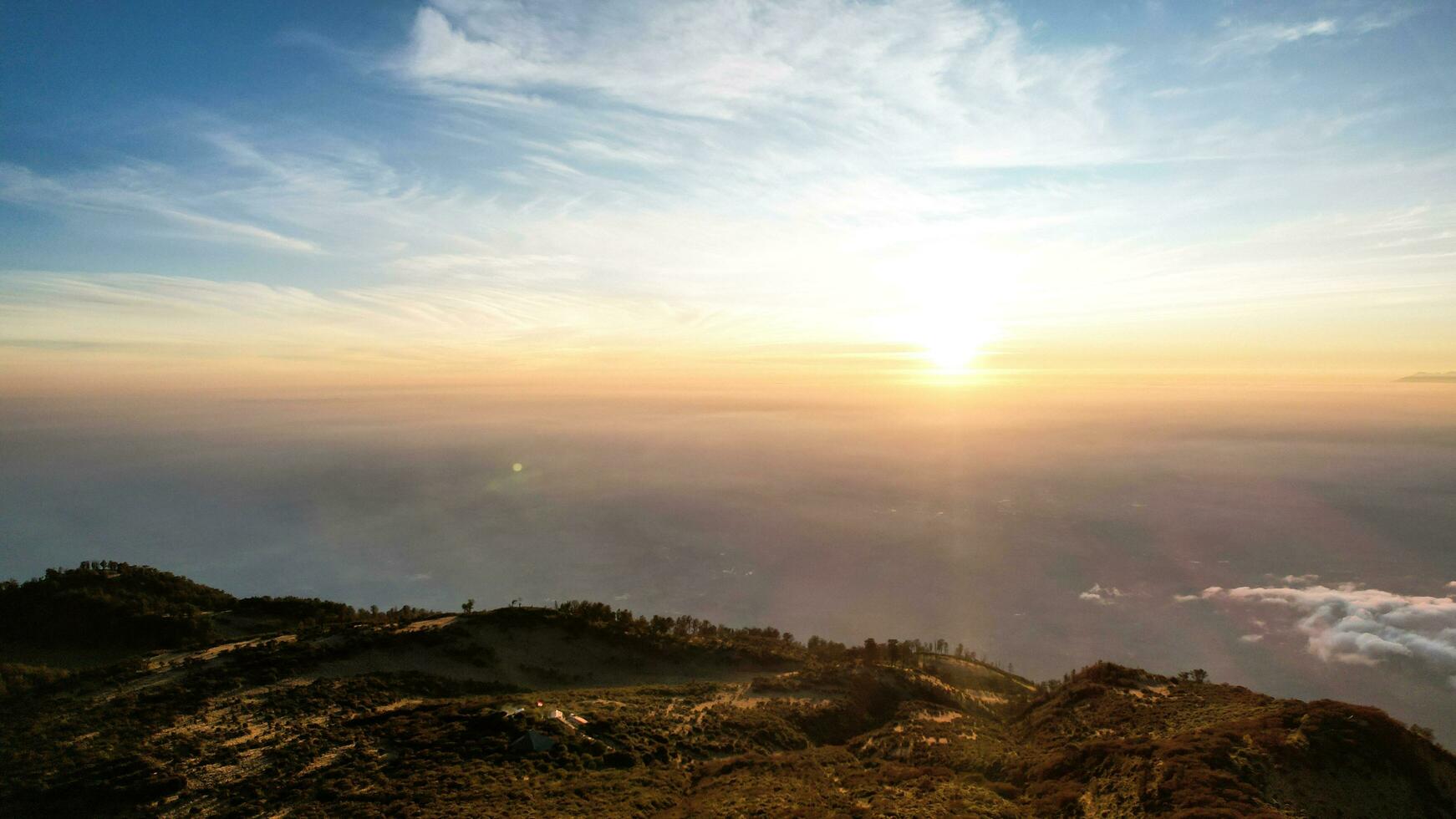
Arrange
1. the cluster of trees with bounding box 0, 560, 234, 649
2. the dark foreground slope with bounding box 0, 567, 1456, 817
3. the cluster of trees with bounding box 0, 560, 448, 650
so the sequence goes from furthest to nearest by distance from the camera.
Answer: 1. the cluster of trees with bounding box 0, 560, 448, 650
2. the cluster of trees with bounding box 0, 560, 234, 649
3. the dark foreground slope with bounding box 0, 567, 1456, 817

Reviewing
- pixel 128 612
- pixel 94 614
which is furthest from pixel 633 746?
pixel 94 614

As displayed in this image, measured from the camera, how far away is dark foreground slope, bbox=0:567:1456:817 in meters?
19.8

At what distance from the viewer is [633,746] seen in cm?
2600

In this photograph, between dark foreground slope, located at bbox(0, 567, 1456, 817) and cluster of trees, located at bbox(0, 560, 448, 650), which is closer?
dark foreground slope, located at bbox(0, 567, 1456, 817)

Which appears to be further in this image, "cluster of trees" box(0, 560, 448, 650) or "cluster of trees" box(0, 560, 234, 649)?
"cluster of trees" box(0, 560, 448, 650)

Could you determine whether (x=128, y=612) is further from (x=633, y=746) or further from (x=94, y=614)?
(x=633, y=746)

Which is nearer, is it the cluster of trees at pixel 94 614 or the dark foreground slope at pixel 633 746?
the dark foreground slope at pixel 633 746

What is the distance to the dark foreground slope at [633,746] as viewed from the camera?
65.1ft

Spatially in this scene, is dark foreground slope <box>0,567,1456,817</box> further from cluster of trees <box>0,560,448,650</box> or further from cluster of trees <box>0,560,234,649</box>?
cluster of trees <box>0,560,448,650</box>


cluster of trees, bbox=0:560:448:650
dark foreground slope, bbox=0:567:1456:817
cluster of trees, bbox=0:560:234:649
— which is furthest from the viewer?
cluster of trees, bbox=0:560:448:650

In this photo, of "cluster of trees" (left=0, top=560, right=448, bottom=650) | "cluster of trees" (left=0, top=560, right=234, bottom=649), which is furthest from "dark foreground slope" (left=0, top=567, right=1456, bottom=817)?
"cluster of trees" (left=0, top=560, right=448, bottom=650)

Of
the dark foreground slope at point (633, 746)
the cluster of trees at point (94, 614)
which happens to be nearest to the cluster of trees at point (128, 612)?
the cluster of trees at point (94, 614)

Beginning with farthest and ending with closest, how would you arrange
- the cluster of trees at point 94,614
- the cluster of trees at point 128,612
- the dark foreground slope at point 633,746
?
the cluster of trees at point 128,612, the cluster of trees at point 94,614, the dark foreground slope at point 633,746

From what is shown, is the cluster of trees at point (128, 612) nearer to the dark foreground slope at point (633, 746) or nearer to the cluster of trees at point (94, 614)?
the cluster of trees at point (94, 614)
